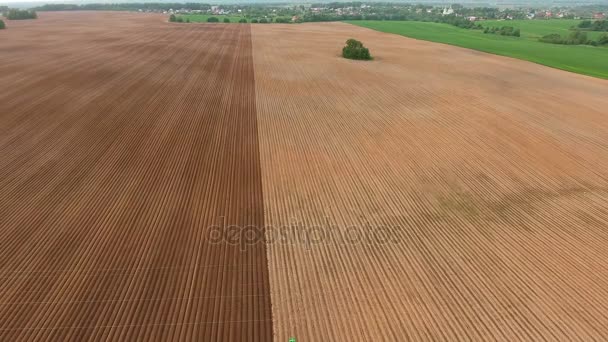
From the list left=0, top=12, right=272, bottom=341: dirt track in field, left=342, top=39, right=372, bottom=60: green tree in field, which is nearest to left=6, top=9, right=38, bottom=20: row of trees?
left=0, top=12, right=272, bottom=341: dirt track in field

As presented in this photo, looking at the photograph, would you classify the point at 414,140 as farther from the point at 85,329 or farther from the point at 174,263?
the point at 85,329

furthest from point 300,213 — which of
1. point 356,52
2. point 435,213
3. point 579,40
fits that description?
point 579,40

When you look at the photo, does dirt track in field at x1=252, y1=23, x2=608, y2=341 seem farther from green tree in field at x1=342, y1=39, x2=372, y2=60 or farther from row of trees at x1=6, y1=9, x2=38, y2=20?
row of trees at x1=6, y1=9, x2=38, y2=20

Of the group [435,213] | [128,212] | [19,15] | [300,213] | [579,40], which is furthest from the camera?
[19,15]

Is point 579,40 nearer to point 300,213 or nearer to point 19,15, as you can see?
point 300,213

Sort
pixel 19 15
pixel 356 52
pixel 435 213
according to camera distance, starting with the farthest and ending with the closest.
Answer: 1. pixel 19 15
2. pixel 356 52
3. pixel 435 213

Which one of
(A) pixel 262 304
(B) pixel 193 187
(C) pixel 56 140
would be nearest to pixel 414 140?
(B) pixel 193 187
